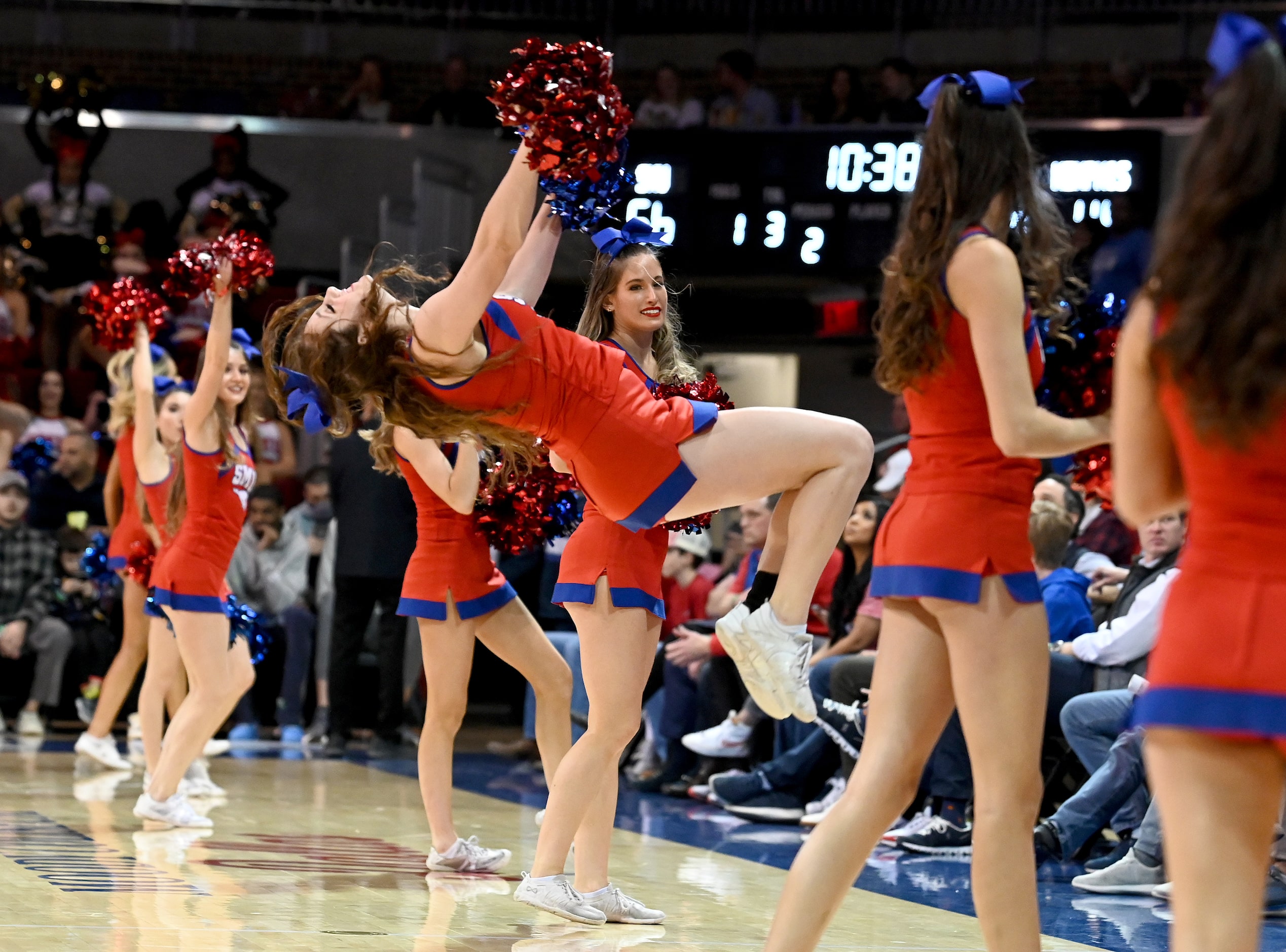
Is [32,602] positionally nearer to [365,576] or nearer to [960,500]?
[365,576]

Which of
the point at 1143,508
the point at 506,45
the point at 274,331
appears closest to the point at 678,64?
the point at 506,45

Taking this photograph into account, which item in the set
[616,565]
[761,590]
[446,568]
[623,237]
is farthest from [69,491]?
[761,590]

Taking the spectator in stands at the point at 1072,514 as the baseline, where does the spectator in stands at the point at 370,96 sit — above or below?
above

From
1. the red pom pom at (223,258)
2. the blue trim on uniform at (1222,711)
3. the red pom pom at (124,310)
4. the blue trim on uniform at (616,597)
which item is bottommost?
the blue trim on uniform at (616,597)

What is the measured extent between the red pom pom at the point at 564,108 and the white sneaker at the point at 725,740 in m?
4.37

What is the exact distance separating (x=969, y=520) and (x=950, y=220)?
0.52 meters

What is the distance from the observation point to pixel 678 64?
14789 mm

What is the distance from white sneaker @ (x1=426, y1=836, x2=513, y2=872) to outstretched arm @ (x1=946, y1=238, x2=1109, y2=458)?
2.93 metres

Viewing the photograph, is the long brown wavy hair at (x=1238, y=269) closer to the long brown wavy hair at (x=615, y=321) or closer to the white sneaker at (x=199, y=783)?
the long brown wavy hair at (x=615, y=321)

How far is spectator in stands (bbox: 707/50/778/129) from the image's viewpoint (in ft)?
43.2

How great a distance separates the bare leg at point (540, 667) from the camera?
16.4 feet

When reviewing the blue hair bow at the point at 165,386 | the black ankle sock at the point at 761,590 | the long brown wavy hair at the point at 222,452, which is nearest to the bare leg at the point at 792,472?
the black ankle sock at the point at 761,590

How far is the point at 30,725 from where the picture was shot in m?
9.64

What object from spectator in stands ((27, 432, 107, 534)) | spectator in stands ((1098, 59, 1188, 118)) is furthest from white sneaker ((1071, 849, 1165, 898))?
spectator in stands ((1098, 59, 1188, 118))
